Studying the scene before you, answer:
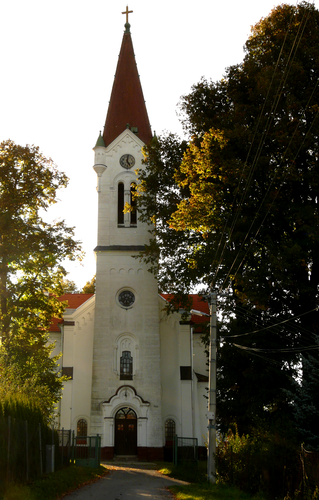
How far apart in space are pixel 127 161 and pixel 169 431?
16140mm

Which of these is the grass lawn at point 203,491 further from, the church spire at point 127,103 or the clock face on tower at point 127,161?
the church spire at point 127,103

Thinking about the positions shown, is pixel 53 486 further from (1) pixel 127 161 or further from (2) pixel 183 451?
(1) pixel 127 161

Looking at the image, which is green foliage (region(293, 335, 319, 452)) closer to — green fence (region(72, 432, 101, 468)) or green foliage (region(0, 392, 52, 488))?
green foliage (region(0, 392, 52, 488))

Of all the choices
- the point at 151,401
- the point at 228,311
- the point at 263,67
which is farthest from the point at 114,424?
the point at 263,67

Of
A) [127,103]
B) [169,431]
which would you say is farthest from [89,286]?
[169,431]

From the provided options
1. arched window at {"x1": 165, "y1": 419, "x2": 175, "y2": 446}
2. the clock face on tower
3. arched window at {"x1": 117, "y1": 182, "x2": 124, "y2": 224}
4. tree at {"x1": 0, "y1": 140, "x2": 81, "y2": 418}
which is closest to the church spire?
the clock face on tower

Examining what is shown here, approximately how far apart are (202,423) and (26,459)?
20.1m

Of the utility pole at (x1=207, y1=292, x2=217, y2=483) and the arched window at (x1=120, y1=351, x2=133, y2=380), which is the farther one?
the arched window at (x1=120, y1=351, x2=133, y2=380)

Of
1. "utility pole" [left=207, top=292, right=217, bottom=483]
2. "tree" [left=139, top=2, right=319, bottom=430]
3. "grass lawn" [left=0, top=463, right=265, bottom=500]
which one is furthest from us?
"tree" [left=139, top=2, right=319, bottom=430]

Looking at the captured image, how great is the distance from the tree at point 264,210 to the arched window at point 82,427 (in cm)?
1156

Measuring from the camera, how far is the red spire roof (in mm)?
35719

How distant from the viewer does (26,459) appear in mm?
14453

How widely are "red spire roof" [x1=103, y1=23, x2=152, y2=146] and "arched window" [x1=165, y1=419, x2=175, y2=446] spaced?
16.9m

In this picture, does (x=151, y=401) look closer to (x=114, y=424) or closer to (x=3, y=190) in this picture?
(x=114, y=424)
